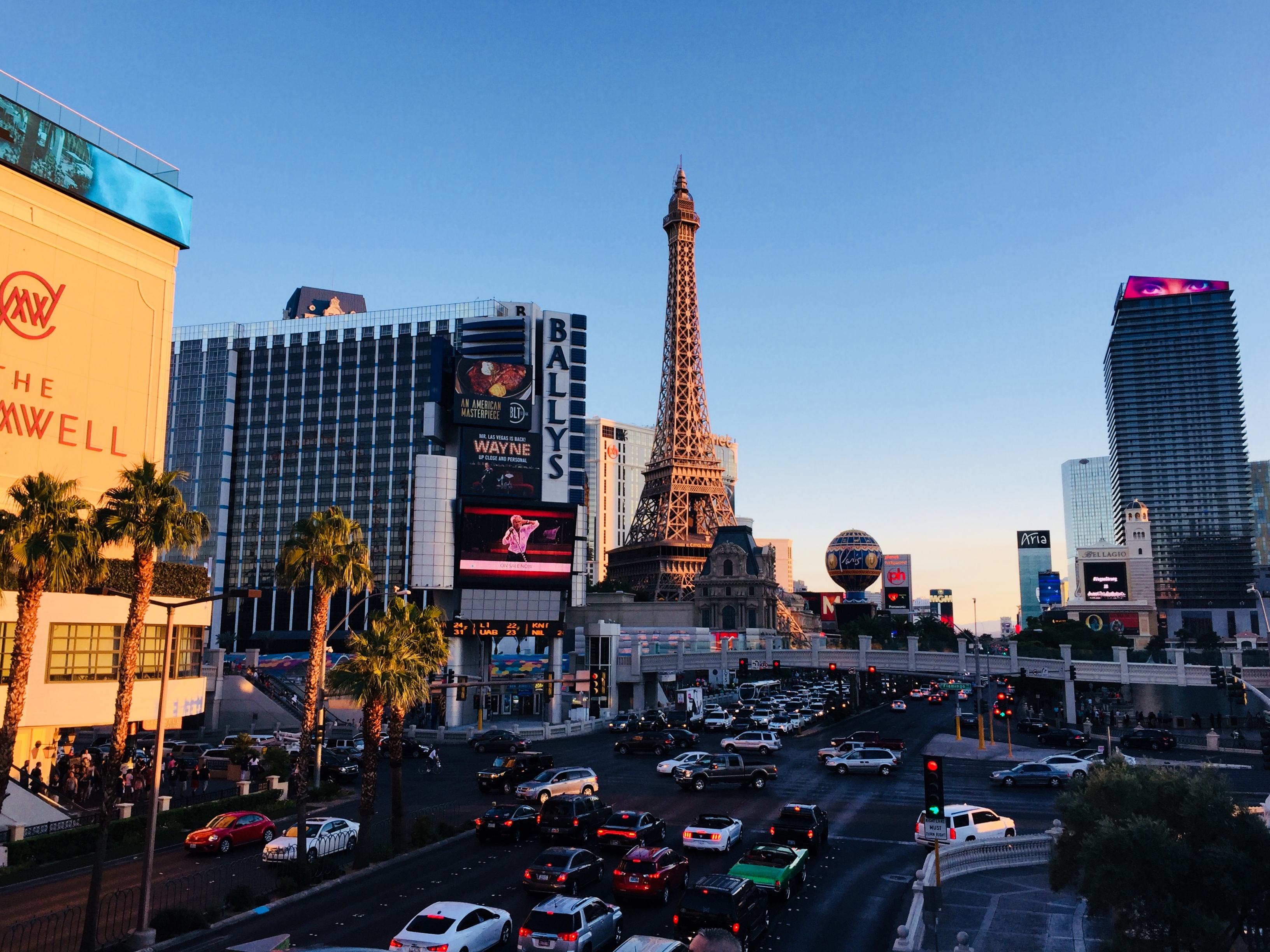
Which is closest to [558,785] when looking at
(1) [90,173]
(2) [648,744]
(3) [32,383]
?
(2) [648,744]

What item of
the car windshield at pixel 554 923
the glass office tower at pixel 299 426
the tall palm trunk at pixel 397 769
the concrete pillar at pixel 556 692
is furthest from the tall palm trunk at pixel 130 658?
the glass office tower at pixel 299 426

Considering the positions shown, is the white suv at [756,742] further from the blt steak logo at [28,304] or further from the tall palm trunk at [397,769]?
the blt steak logo at [28,304]

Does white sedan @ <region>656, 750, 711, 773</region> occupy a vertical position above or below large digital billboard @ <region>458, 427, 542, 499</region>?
below

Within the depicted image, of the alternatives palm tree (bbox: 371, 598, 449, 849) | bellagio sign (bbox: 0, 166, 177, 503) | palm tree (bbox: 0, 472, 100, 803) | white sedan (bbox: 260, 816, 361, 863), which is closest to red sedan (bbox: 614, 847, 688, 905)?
palm tree (bbox: 371, 598, 449, 849)

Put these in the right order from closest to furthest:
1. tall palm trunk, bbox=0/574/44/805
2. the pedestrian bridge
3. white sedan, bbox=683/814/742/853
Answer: tall palm trunk, bbox=0/574/44/805 → white sedan, bbox=683/814/742/853 → the pedestrian bridge

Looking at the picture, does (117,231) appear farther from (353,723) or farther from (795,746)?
(795,746)

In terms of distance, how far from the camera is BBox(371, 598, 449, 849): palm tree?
107ft

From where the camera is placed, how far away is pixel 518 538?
83.4m

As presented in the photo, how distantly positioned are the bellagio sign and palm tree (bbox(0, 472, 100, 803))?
20481 millimetres

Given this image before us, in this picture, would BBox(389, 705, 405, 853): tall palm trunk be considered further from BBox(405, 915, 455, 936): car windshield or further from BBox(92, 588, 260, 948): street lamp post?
BBox(405, 915, 455, 936): car windshield

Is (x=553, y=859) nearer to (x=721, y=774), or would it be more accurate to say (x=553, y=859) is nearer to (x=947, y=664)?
(x=721, y=774)

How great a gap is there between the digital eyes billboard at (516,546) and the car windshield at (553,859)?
54965 millimetres

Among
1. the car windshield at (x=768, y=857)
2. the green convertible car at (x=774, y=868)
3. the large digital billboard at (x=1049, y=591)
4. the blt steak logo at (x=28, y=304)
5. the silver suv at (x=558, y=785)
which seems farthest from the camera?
the large digital billboard at (x=1049, y=591)

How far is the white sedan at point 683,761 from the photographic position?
47.4 meters
